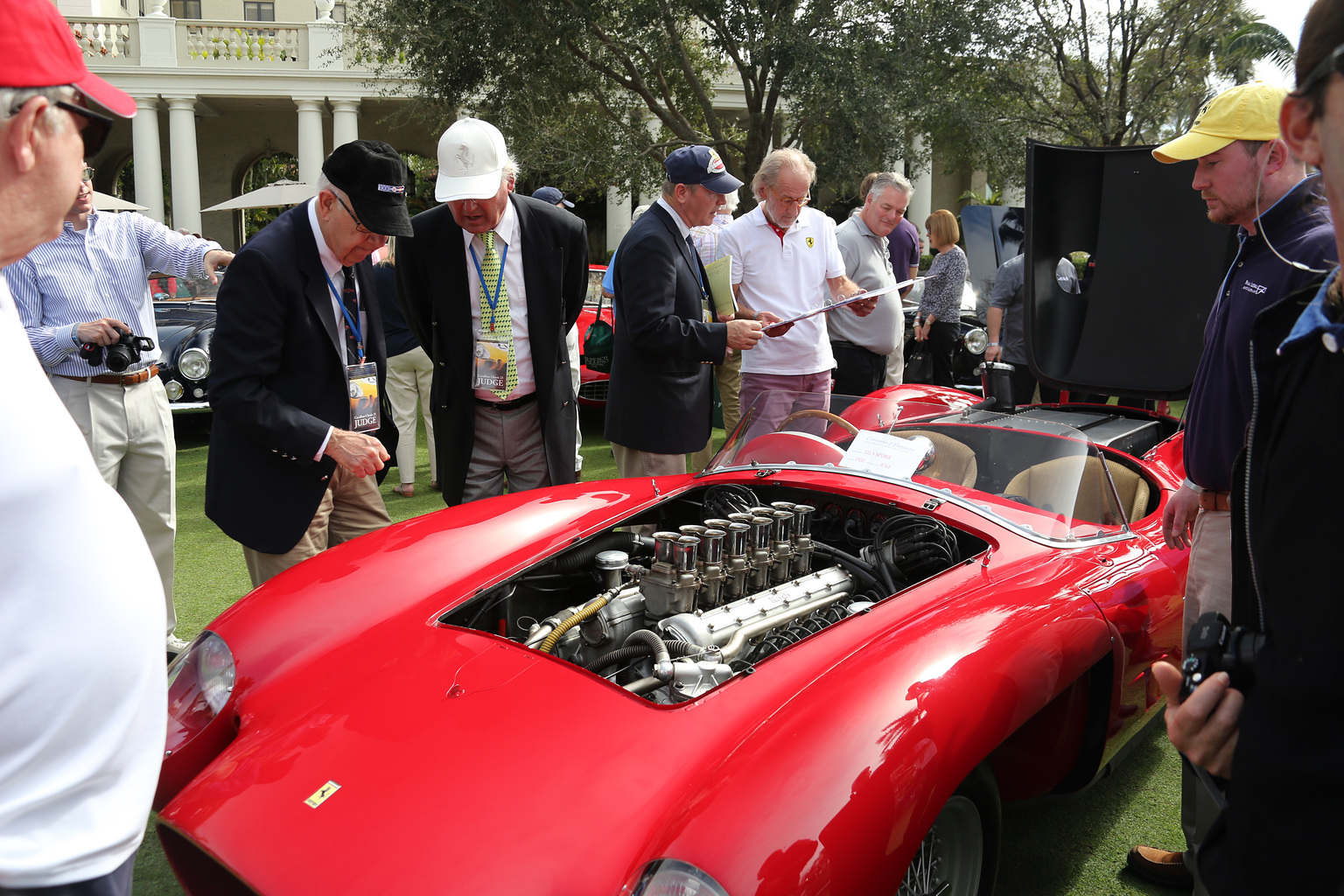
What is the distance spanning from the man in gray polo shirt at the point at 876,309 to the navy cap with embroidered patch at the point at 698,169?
5.90ft

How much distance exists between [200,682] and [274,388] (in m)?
1.07

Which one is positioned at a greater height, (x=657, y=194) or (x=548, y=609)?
(x=657, y=194)

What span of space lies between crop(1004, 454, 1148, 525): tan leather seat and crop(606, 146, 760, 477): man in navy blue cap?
4.63ft

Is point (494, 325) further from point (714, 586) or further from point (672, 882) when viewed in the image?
point (672, 882)

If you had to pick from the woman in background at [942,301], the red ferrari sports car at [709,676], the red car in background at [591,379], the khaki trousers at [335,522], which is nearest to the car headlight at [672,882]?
the red ferrari sports car at [709,676]

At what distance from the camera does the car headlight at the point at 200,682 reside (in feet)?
7.06

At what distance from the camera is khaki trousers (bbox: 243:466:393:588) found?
3.13m

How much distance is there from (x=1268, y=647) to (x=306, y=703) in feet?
5.92

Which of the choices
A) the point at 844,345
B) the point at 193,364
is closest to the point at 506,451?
the point at 844,345

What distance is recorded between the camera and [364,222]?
292cm

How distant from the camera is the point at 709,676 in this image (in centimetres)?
214

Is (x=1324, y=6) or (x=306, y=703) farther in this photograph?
(x=306, y=703)

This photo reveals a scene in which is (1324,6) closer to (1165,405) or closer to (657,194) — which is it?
(1165,405)

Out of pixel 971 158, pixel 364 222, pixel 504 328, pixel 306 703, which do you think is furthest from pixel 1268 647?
pixel 971 158
